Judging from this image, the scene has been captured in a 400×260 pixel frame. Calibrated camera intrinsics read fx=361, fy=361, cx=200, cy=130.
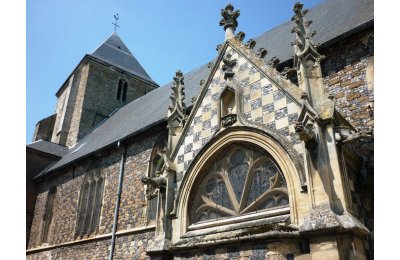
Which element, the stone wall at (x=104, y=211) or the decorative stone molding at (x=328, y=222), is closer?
the decorative stone molding at (x=328, y=222)

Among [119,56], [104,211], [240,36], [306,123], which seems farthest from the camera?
[119,56]

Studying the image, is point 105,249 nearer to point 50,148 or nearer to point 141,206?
point 141,206

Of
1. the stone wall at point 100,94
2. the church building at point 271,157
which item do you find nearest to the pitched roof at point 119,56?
the stone wall at point 100,94

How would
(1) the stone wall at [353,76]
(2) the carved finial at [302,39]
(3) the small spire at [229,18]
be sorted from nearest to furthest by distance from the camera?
(2) the carved finial at [302,39] → (1) the stone wall at [353,76] → (3) the small spire at [229,18]

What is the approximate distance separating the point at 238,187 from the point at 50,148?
17272 mm

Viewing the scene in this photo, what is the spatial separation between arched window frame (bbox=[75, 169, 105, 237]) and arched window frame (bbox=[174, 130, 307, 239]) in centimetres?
747

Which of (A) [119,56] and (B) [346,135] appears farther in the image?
(A) [119,56]

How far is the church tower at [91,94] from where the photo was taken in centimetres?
2302

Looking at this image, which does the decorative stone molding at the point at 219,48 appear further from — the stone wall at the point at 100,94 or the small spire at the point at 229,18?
the stone wall at the point at 100,94

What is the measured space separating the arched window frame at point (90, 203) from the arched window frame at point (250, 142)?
7.47 m

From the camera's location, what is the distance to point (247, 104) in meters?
6.13

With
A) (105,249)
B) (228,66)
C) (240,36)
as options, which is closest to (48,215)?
(105,249)

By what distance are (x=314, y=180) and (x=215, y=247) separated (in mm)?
1758

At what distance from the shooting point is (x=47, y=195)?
55.0ft
